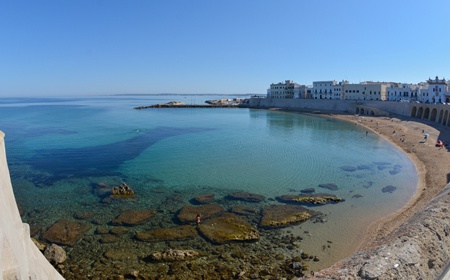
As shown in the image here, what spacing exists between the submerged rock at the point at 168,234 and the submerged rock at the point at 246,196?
5.50 meters

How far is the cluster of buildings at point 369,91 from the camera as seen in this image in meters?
67.5

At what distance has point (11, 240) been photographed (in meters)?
5.86

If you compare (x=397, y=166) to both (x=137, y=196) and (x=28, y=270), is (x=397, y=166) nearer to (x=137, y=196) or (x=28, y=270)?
(x=137, y=196)

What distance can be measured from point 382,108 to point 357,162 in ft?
158

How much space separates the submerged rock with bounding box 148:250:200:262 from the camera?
13.8 m

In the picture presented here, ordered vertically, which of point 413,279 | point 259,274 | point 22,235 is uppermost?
point 22,235

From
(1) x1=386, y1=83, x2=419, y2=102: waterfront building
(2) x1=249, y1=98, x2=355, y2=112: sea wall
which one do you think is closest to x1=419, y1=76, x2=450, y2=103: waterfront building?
(1) x1=386, y1=83, x2=419, y2=102: waterfront building

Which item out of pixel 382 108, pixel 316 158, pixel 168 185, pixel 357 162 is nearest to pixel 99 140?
pixel 168 185

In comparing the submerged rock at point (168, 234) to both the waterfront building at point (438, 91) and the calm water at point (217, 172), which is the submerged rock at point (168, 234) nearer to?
the calm water at point (217, 172)

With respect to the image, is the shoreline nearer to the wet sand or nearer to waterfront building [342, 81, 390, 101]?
the wet sand

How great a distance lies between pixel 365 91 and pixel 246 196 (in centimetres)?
8113

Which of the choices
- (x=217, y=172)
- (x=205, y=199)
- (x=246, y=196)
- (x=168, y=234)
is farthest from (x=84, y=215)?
(x=217, y=172)

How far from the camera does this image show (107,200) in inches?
829

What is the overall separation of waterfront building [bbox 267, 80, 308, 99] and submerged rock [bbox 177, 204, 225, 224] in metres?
96.5
